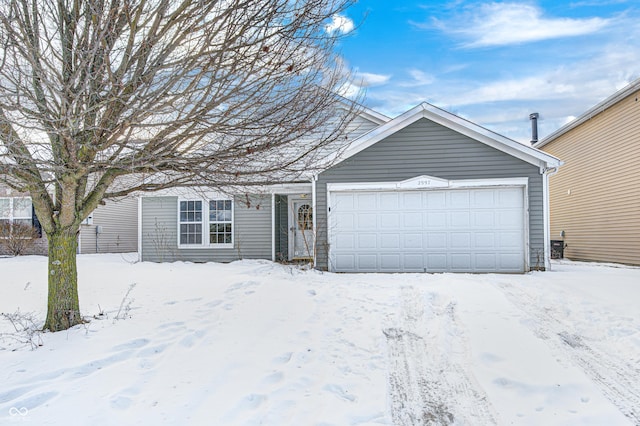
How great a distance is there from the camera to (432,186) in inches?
406

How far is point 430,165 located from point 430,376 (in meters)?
7.31

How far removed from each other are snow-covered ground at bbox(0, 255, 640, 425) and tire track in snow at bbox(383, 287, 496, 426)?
0.02 m

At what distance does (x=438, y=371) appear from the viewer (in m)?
4.02

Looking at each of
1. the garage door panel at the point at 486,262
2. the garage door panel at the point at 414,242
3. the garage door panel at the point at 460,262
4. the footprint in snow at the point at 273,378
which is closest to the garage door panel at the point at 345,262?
the garage door panel at the point at 414,242

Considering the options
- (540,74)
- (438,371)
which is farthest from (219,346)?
(540,74)

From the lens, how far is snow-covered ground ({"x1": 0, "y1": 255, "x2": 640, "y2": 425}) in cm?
307

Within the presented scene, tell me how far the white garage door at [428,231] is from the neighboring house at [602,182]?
14.4 feet

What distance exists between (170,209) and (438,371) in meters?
11.2

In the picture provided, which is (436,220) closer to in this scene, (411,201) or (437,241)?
(437,241)

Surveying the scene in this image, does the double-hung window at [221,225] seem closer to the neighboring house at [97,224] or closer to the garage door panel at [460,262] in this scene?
the neighboring house at [97,224]

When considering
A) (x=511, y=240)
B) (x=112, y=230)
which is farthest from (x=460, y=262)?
(x=112, y=230)

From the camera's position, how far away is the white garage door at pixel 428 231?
10172mm

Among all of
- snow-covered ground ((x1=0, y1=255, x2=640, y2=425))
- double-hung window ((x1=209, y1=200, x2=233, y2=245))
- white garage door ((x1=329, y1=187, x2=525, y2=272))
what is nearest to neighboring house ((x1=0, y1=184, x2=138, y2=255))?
double-hung window ((x1=209, y1=200, x2=233, y2=245))

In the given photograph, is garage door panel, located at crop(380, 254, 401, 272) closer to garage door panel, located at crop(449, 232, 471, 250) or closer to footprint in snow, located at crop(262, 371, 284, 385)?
garage door panel, located at crop(449, 232, 471, 250)
